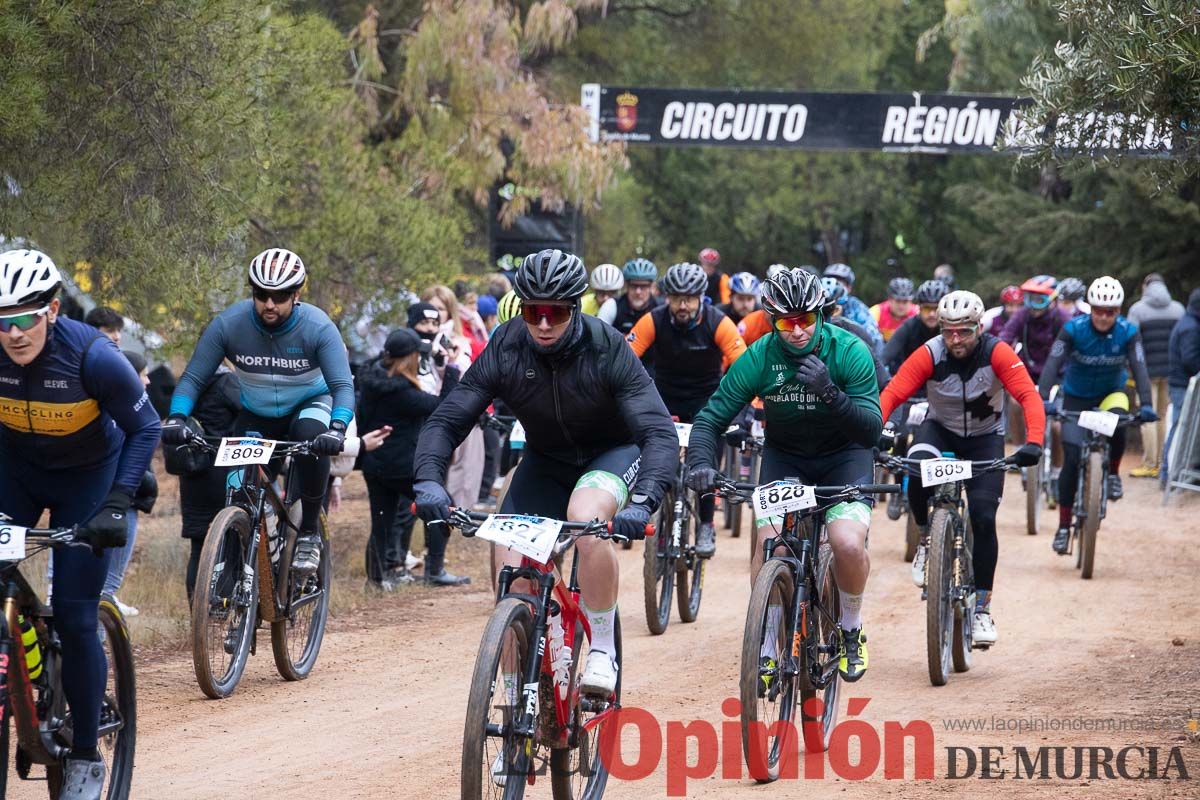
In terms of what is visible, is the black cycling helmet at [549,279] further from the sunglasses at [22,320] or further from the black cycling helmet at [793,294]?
the sunglasses at [22,320]

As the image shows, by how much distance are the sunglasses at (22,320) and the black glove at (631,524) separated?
2.16 metres

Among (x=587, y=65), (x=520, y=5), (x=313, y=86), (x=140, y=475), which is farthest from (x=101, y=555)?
(x=587, y=65)

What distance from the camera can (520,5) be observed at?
23.4m

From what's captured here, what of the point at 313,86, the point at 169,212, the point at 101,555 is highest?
the point at 313,86

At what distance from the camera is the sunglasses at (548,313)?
6.32 meters

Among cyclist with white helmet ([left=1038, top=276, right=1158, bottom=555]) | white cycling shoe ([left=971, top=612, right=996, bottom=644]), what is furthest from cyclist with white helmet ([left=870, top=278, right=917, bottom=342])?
white cycling shoe ([left=971, top=612, right=996, bottom=644])

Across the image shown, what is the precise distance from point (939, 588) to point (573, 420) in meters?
3.35

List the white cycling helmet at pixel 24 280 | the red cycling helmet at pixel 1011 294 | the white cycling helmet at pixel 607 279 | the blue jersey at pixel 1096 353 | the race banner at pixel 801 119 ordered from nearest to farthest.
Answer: the white cycling helmet at pixel 24 280
the blue jersey at pixel 1096 353
the white cycling helmet at pixel 607 279
the red cycling helmet at pixel 1011 294
the race banner at pixel 801 119

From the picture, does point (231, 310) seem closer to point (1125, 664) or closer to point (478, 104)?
point (1125, 664)

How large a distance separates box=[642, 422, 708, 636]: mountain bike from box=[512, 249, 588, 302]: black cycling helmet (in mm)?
4239

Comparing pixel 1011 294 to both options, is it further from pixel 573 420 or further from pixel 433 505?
pixel 433 505

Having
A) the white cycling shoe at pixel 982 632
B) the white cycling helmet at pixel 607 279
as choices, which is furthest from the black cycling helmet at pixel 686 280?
the white cycling shoe at pixel 982 632

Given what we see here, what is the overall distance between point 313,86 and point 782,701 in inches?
274

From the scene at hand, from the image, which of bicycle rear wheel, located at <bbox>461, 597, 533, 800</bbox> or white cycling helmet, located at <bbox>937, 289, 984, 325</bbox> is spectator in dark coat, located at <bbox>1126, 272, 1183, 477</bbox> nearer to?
white cycling helmet, located at <bbox>937, 289, 984, 325</bbox>
